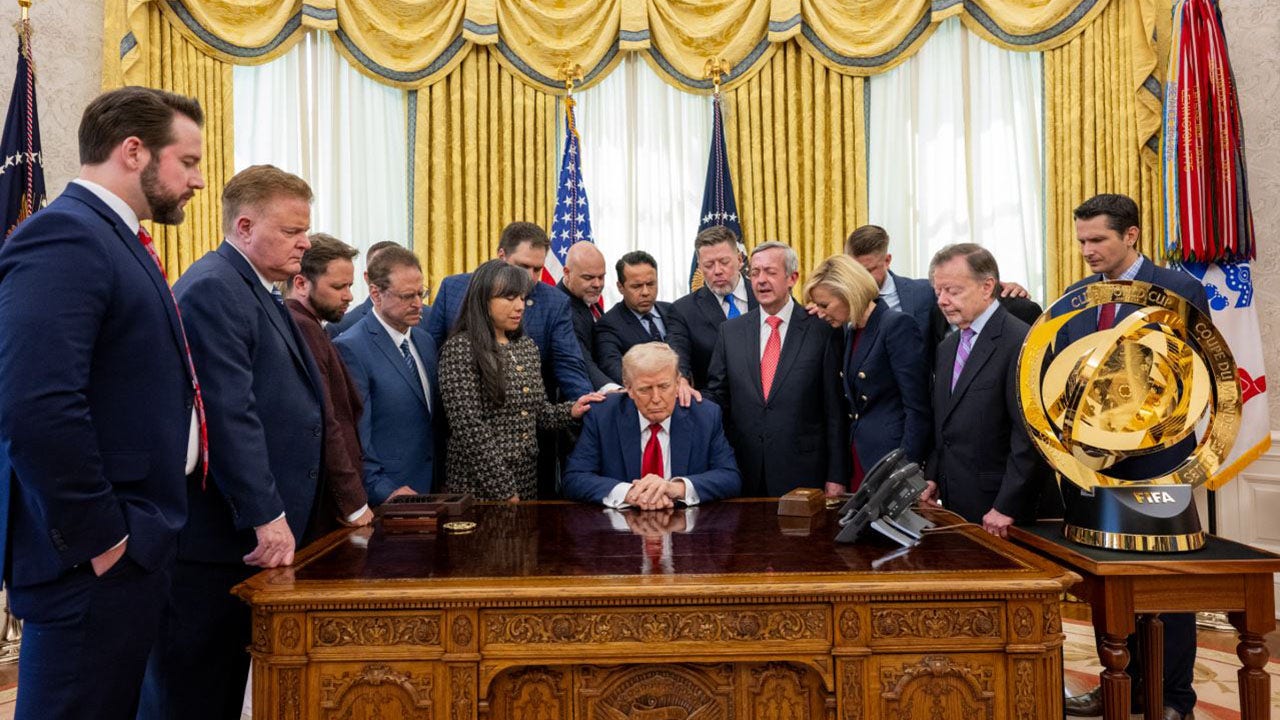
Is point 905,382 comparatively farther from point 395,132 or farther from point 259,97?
point 259,97

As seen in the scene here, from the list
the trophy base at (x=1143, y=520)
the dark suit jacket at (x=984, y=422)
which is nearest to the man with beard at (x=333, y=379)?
the dark suit jacket at (x=984, y=422)

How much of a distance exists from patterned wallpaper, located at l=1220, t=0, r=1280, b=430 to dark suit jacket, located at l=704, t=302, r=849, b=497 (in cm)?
287

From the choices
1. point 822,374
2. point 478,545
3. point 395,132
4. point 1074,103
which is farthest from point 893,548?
point 395,132

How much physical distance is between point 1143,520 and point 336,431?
2.22 m

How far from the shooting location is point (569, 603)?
1981 millimetres

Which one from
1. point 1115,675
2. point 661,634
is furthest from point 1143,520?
point 661,634

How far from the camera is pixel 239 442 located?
6.88ft

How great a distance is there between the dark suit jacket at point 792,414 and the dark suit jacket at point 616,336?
665mm

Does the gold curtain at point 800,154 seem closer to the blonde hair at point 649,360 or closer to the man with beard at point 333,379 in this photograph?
the blonde hair at point 649,360

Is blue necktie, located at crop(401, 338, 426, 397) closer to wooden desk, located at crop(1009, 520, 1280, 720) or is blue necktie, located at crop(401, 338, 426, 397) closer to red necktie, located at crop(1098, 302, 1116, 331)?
wooden desk, located at crop(1009, 520, 1280, 720)

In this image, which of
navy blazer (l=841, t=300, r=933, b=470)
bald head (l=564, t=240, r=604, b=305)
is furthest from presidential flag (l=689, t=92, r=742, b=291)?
navy blazer (l=841, t=300, r=933, b=470)

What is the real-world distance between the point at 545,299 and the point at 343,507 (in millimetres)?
1531

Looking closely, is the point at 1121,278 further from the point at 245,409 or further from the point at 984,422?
the point at 245,409

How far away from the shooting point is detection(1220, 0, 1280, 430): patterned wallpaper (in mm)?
4785
